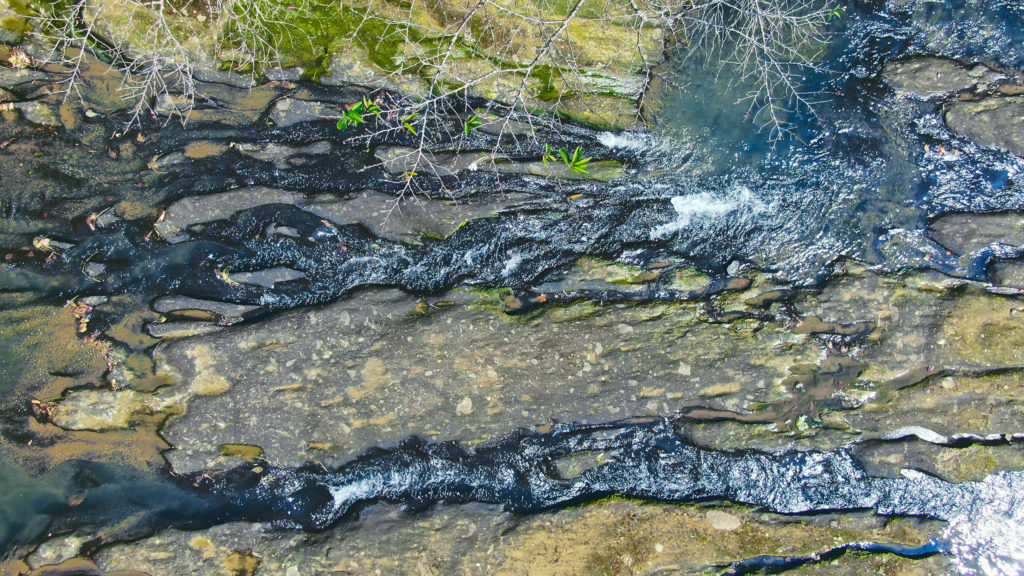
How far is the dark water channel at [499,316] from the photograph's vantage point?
131 inches

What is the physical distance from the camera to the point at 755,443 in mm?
3381

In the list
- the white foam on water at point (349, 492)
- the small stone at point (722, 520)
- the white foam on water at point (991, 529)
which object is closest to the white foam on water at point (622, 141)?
the small stone at point (722, 520)

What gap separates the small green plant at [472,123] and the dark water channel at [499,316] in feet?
0.25

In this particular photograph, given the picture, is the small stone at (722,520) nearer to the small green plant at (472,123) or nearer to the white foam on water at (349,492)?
the white foam on water at (349,492)

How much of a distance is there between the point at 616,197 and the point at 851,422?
233 cm

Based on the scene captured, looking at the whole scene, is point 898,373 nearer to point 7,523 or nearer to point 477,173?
point 477,173

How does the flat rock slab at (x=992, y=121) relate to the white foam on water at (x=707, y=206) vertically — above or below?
above

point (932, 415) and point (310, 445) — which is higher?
point (932, 415)

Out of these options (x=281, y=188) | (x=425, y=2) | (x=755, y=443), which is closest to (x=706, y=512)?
(x=755, y=443)

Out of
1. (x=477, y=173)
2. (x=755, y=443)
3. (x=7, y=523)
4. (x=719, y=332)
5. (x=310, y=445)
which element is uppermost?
(x=477, y=173)

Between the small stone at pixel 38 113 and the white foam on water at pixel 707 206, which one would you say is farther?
the white foam on water at pixel 707 206

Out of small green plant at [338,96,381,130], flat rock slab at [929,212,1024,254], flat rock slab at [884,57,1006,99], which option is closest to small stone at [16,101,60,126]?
small green plant at [338,96,381,130]

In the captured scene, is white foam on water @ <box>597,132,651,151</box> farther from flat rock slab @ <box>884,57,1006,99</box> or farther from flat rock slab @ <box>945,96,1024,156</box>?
flat rock slab @ <box>945,96,1024,156</box>

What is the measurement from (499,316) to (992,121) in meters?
3.95
